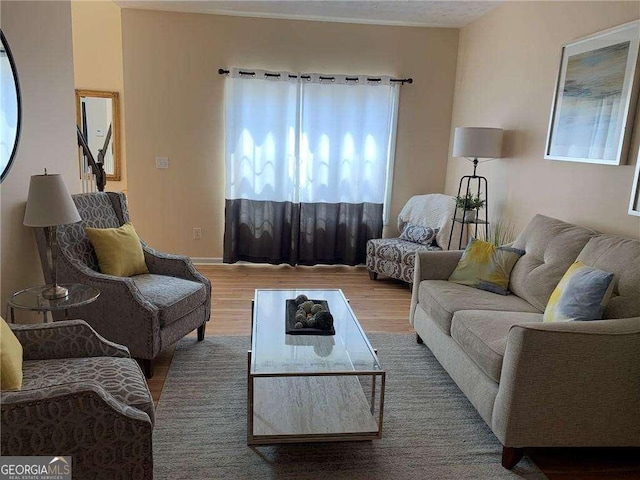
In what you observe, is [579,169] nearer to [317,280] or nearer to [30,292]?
[317,280]

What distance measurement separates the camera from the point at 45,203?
7.68ft

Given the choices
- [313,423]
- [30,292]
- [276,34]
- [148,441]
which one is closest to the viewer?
[148,441]

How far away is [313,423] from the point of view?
84.0 inches

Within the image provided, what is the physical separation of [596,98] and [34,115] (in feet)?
11.2

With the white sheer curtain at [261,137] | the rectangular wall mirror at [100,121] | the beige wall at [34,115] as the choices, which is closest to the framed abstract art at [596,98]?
the white sheer curtain at [261,137]

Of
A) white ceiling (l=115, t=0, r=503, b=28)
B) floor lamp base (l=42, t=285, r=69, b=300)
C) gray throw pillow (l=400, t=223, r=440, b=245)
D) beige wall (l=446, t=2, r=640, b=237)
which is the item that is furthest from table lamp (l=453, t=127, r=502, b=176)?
floor lamp base (l=42, t=285, r=69, b=300)

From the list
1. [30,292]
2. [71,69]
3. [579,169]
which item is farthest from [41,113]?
[579,169]

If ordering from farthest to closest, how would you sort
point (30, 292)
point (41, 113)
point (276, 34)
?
point (276, 34) < point (41, 113) < point (30, 292)

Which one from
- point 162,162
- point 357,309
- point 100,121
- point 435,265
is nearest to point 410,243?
point 357,309

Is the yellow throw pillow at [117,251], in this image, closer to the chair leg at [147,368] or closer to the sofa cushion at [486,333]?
the chair leg at [147,368]

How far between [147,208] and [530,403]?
425 cm

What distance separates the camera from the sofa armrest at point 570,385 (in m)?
1.93

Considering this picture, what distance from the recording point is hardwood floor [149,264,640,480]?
2129 mm

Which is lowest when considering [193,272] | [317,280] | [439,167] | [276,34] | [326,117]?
[317,280]
